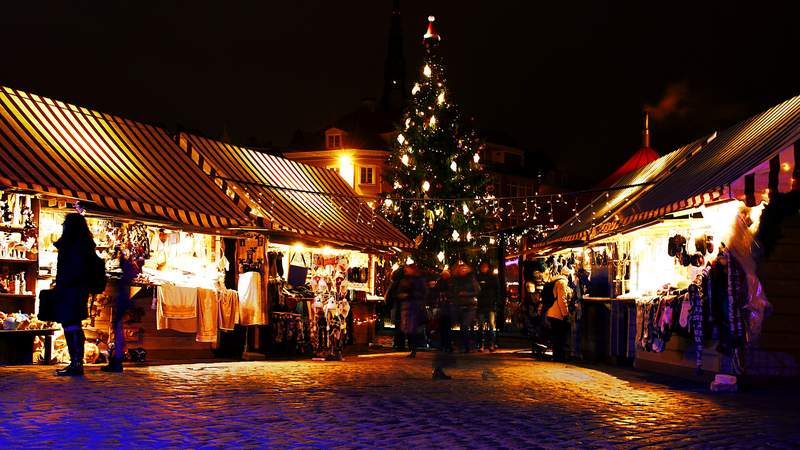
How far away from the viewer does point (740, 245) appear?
47.6 feet

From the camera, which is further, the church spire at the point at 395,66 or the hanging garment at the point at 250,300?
the church spire at the point at 395,66

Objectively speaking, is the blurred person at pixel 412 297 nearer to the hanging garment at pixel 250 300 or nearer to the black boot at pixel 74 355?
the hanging garment at pixel 250 300

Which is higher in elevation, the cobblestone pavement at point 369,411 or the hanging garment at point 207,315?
the hanging garment at point 207,315

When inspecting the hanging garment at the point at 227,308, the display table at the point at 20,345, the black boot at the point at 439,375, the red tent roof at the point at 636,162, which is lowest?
the black boot at the point at 439,375

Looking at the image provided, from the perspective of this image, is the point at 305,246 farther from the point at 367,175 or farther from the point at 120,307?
the point at 367,175

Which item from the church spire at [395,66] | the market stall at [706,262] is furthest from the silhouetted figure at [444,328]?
the church spire at [395,66]

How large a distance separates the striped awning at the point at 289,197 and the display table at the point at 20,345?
5.89 meters

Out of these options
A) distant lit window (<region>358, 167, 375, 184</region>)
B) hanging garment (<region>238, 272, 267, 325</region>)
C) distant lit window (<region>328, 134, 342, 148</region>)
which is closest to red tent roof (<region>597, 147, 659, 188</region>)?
hanging garment (<region>238, 272, 267, 325</region>)

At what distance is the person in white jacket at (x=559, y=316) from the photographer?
21.7 m

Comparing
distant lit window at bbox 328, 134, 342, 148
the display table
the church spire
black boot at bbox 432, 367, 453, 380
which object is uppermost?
the church spire

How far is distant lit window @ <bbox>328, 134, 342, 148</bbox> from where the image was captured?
7856 cm

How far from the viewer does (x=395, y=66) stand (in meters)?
108

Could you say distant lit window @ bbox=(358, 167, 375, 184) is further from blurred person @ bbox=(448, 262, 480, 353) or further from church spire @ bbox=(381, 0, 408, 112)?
blurred person @ bbox=(448, 262, 480, 353)

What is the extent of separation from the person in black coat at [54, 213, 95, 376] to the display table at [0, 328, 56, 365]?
1.98 metres
